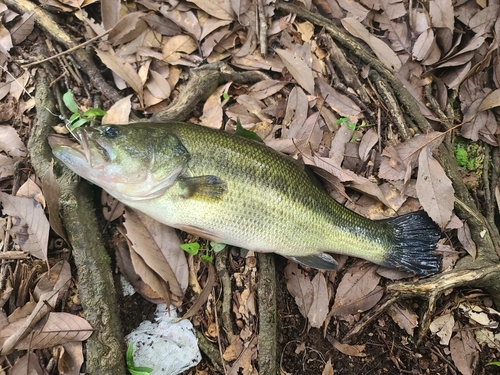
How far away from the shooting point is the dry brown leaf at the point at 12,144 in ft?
11.0

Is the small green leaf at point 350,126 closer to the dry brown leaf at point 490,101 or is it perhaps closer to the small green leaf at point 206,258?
the dry brown leaf at point 490,101

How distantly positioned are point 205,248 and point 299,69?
Result: 186 centimetres

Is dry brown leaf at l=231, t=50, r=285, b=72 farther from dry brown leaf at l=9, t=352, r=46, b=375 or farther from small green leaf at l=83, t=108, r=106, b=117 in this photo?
dry brown leaf at l=9, t=352, r=46, b=375

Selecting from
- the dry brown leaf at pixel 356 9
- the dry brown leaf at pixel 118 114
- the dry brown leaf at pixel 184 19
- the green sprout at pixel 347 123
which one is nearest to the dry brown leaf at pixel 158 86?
the dry brown leaf at pixel 118 114

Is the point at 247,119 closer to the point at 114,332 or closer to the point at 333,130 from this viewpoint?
the point at 333,130

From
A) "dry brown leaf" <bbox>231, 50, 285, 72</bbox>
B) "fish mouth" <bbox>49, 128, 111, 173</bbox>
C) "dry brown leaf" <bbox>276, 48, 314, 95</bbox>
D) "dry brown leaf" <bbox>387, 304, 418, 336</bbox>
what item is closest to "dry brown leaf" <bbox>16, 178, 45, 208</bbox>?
"fish mouth" <bbox>49, 128, 111, 173</bbox>

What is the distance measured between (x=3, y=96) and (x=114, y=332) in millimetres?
2295

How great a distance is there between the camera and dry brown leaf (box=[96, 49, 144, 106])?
357cm

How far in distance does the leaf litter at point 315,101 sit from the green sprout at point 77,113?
0.20 meters

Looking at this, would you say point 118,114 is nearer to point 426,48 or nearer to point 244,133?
point 244,133

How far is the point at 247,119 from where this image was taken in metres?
3.67

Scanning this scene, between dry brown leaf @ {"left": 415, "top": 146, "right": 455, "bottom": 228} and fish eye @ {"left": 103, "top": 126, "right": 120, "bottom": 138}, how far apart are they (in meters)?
2.50

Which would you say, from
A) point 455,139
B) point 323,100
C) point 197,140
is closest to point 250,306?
point 197,140

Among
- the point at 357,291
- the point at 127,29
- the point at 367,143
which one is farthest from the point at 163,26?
the point at 357,291
